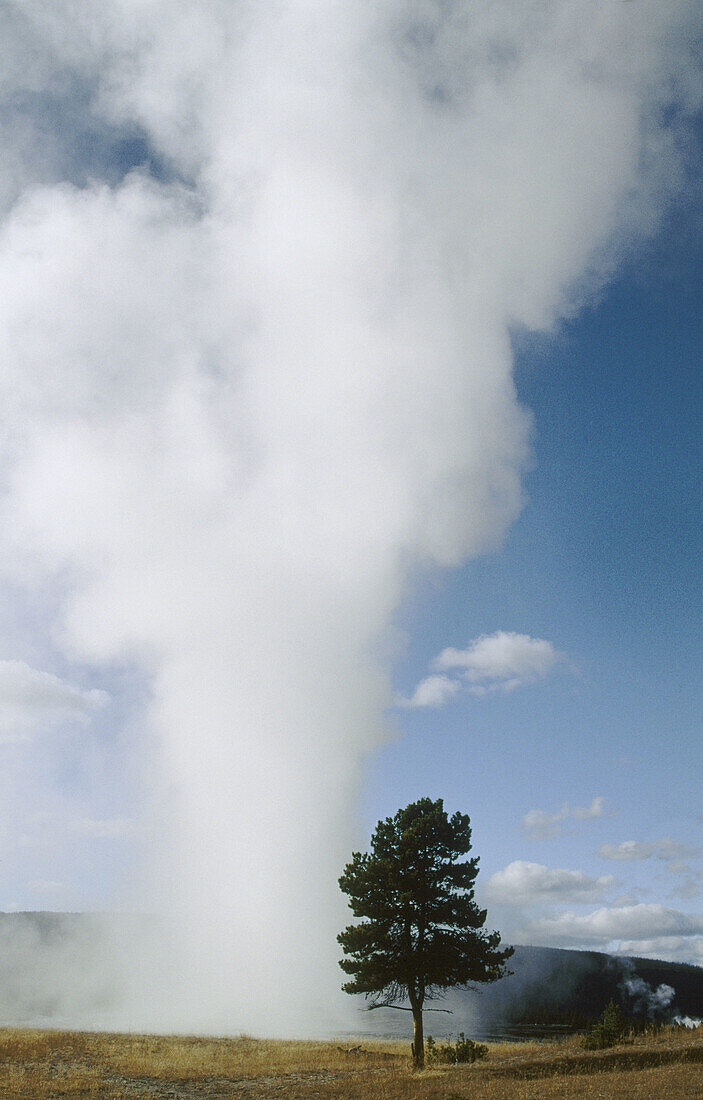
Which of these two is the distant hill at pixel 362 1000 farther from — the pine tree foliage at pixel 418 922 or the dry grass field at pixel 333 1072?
the pine tree foliage at pixel 418 922

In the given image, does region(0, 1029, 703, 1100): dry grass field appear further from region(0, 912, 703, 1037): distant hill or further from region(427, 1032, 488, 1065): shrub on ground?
region(0, 912, 703, 1037): distant hill

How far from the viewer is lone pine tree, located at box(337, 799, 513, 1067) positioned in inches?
1332

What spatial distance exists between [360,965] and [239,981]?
8624cm

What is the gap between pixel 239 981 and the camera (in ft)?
343

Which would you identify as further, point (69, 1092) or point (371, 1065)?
point (371, 1065)

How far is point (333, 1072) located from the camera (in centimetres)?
3356

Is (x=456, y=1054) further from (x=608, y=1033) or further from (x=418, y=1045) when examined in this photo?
(x=608, y=1033)

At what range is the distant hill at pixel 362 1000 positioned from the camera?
94.2 meters

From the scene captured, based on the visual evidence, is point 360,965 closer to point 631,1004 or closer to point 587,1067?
point 587,1067

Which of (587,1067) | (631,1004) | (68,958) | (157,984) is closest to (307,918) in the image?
(157,984)

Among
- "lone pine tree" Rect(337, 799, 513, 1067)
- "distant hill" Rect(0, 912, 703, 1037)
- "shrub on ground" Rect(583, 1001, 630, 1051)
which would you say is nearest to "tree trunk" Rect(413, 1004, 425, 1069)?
"lone pine tree" Rect(337, 799, 513, 1067)

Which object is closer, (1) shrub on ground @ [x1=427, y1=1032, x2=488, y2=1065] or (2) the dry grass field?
(2) the dry grass field

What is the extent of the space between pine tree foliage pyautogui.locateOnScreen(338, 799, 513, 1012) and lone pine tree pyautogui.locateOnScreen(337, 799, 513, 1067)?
44 millimetres

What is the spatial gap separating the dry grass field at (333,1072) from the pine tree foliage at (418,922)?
3.84 meters
